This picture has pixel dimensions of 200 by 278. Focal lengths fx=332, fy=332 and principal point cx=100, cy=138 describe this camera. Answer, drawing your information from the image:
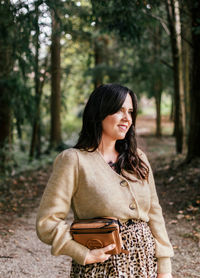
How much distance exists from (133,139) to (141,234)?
0.66 meters

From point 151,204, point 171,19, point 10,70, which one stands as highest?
point 171,19

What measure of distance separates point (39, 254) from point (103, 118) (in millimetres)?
3110

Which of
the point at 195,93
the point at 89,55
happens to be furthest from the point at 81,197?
the point at 89,55

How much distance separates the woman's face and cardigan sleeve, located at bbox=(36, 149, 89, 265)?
304 millimetres

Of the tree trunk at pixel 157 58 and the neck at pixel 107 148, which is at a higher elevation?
the tree trunk at pixel 157 58

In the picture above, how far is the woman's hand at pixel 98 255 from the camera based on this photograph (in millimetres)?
1800

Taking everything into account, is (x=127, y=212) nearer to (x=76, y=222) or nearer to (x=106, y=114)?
(x=76, y=222)

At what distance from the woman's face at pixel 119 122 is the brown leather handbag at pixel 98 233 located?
57cm

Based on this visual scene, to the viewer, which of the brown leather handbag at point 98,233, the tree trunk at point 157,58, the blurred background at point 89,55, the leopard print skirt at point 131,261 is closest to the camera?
the brown leather handbag at point 98,233

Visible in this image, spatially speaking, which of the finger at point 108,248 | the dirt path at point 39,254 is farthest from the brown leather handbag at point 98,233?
the dirt path at point 39,254

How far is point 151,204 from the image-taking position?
220cm

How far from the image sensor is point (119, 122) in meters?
2.12

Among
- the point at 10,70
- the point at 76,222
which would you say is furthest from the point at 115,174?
the point at 10,70

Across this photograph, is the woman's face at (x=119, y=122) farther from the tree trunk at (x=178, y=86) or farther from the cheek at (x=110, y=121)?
the tree trunk at (x=178, y=86)
